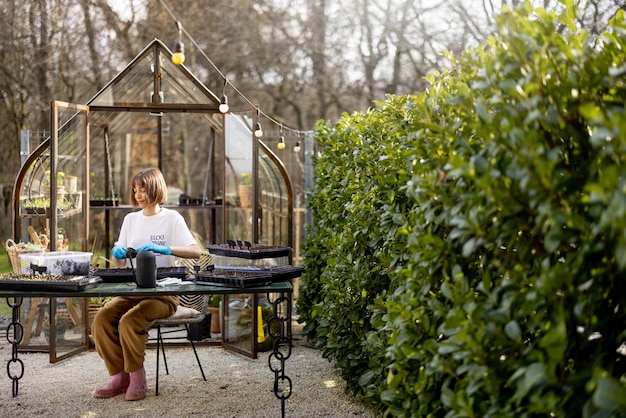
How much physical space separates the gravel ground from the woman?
0.17m

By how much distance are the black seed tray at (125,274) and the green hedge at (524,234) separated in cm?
213

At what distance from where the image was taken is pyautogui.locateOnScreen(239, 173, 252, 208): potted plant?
6.98m

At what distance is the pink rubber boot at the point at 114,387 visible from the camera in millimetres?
5164

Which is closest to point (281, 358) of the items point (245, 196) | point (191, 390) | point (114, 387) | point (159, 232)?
point (191, 390)

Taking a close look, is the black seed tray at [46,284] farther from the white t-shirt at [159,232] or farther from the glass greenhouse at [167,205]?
the glass greenhouse at [167,205]

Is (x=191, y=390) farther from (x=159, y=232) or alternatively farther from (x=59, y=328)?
(x=59, y=328)

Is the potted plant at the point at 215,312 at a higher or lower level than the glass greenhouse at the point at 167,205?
lower

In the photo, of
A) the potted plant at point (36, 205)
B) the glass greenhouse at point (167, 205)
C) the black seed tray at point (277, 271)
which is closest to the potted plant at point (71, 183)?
the glass greenhouse at point (167, 205)

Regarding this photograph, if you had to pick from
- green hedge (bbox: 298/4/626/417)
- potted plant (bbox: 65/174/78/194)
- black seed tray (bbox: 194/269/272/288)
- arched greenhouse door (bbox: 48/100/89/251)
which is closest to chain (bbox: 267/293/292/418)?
black seed tray (bbox: 194/269/272/288)

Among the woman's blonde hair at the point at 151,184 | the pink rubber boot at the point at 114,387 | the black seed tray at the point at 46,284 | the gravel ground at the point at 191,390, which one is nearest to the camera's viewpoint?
the black seed tray at the point at 46,284

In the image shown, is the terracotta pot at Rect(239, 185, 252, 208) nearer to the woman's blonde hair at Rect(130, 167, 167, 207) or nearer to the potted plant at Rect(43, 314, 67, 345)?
the woman's blonde hair at Rect(130, 167, 167, 207)

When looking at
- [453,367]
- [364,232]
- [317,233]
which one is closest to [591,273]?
[453,367]

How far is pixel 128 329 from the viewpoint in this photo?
490 centimetres

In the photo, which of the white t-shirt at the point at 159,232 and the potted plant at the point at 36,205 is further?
the potted plant at the point at 36,205
